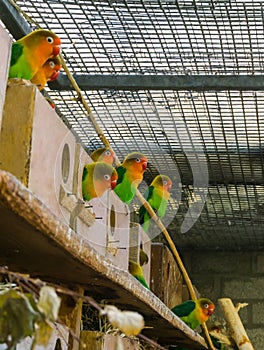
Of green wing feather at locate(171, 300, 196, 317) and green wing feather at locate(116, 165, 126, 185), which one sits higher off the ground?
green wing feather at locate(116, 165, 126, 185)

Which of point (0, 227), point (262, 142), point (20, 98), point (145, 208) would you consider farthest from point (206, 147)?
point (0, 227)

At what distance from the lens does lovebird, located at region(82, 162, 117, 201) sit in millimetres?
1454

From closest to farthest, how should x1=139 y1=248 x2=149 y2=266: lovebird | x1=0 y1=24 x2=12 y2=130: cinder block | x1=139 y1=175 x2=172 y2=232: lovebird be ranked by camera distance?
x1=0 y1=24 x2=12 y2=130: cinder block < x1=139 y1=248 x2=149 y2=266: lovebird < x1=139 y1=175 x2=172 y2=232: lovebird

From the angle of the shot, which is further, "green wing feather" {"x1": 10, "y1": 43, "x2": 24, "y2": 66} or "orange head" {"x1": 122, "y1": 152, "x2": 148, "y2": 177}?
"orange head" {"x1": 122, "y1": 152, "x2": 148, "y2": 177}

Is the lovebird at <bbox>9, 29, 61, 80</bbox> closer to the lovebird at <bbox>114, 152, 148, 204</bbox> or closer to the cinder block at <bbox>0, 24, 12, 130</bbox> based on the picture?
the cinder block at <bbox>0, 24, 12, 130</bbox>

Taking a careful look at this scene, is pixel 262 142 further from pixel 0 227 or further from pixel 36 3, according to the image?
pixel 0 227

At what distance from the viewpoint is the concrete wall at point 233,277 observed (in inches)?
149

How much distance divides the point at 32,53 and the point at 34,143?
35 cm

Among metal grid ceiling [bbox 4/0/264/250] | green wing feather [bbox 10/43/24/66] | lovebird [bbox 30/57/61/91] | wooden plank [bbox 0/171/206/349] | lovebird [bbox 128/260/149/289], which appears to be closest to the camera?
wooden plank [bbox 0/171/206/349]

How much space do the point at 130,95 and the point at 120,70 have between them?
13 cm

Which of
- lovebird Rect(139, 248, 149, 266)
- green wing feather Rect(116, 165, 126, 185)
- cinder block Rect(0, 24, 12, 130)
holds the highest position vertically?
green wing feather Rect(116, 165, 126, 185)

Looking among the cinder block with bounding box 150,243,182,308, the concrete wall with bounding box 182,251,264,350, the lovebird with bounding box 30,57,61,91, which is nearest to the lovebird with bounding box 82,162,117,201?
the lovebird with bounding box 30,57,61,91

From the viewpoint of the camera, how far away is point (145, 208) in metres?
2.28

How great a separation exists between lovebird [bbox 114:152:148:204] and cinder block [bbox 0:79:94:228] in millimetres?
709
